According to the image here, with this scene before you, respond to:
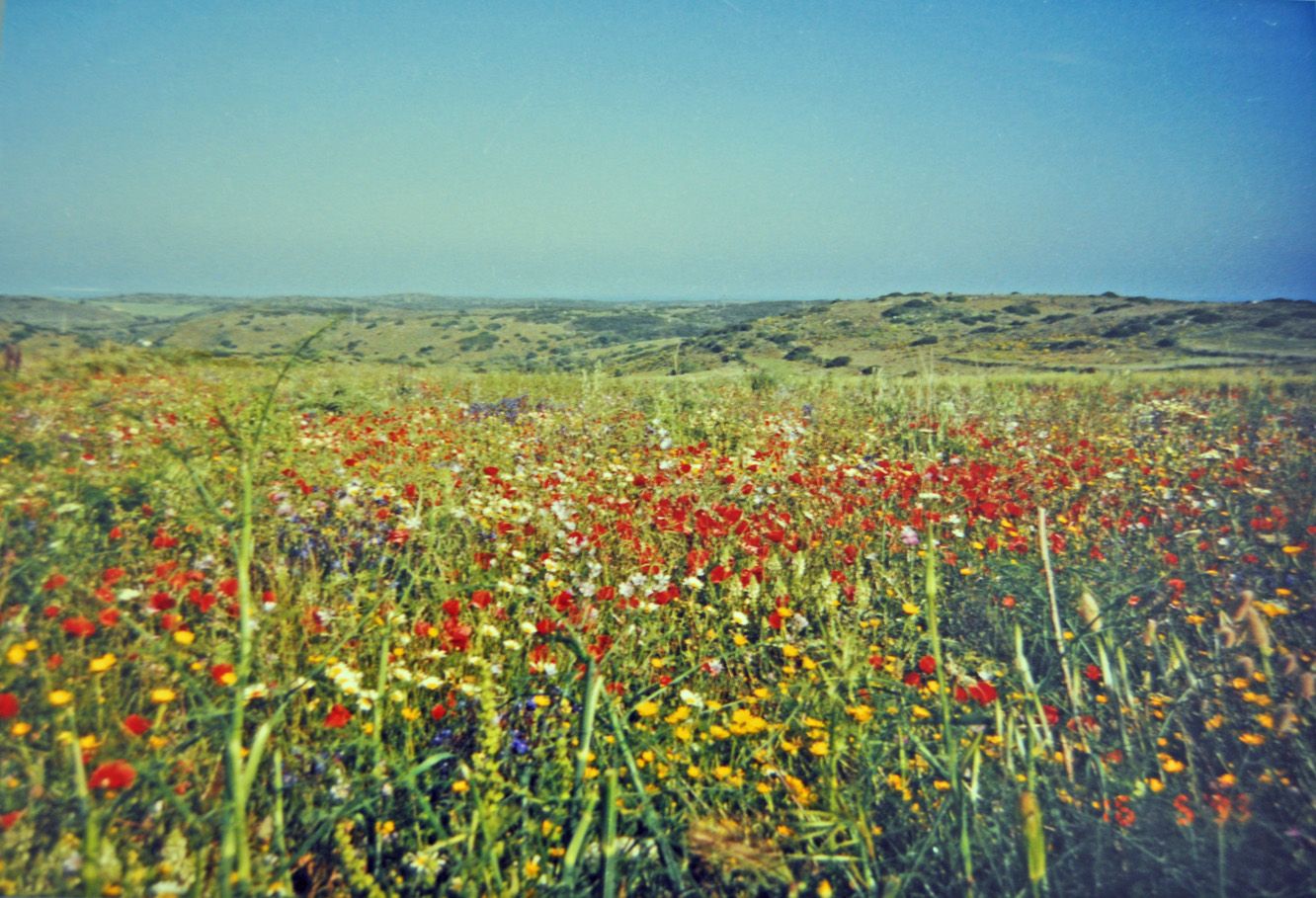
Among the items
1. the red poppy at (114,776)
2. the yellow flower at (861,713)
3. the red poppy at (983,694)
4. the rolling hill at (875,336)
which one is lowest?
the yellow flower at (861,713)

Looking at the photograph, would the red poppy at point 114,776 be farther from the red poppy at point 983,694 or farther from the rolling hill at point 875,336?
the rolling hill at point 875,336

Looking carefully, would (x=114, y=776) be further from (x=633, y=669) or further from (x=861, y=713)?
(x=861, y=713)

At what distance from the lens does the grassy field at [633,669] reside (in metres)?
1.45

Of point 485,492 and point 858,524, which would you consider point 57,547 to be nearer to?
point 485,492

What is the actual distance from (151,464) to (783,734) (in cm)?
302

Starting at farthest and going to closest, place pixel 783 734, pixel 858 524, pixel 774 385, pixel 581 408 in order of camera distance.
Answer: pixel 774 385
pixel 581 408
pixel 858 524
pixel 783 734

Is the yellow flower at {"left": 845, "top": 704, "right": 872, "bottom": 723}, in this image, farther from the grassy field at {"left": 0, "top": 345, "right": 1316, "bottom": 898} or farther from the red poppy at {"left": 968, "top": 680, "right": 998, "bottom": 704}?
the red poppy at {"left": 968, "top": 680, "right": 998, "bottom": 704}

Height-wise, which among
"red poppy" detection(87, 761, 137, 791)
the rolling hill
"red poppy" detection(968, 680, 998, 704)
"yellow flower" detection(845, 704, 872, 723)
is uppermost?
the rolling hill

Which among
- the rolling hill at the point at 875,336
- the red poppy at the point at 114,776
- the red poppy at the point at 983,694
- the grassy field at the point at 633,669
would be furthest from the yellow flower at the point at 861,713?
the rolling hill at the point at 875,336

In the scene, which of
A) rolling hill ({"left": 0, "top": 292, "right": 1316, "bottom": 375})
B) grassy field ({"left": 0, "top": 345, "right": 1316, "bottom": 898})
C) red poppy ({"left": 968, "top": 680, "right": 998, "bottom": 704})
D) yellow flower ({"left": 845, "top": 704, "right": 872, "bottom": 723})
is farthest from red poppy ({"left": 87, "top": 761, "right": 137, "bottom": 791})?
rolling hill ({"left": 0, "top": 292, "right": 1316, "bottom": 375})

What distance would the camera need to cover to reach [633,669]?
2.18m

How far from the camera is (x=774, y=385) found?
8305mm

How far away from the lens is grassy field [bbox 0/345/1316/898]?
145cm

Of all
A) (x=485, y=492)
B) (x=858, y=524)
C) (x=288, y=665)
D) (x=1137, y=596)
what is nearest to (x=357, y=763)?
(x=288, y=665)
